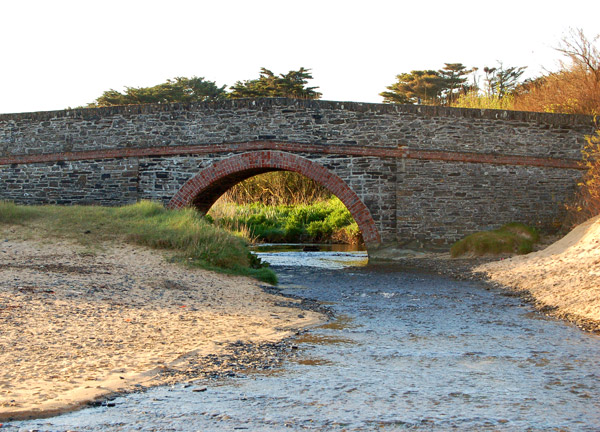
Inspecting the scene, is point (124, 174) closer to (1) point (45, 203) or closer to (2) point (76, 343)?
(1) point (45, 203)

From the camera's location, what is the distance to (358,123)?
1645 centimetres

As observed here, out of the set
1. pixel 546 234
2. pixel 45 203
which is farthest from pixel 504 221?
pixel 45 203

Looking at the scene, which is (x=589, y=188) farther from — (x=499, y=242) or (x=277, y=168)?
(x=277, y=168)

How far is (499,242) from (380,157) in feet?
11.2

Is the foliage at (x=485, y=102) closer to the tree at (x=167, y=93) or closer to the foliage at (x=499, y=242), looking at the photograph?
the foliage at (x=499, y=242)

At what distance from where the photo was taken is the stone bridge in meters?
16.4

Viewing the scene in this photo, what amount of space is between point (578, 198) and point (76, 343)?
1387cm

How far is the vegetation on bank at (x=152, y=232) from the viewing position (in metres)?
12.1

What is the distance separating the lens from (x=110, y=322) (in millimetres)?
6910

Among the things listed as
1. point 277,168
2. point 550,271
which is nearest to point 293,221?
point 277,168

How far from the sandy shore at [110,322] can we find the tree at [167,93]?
2600 cm

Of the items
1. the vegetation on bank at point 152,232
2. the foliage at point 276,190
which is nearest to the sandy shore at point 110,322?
the vegetation on bank at point 152,232

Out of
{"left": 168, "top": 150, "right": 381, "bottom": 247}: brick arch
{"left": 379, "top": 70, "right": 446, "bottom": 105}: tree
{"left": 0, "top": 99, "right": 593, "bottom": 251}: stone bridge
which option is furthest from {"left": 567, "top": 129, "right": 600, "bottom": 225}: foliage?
{"left": 379, "top": 70, "right": 446, "bottom": 105}: tree

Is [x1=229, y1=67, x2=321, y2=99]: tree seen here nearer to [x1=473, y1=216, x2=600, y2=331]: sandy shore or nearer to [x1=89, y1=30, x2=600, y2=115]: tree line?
[x1=89, y1=30, x2=600, y2=115]: tree line
